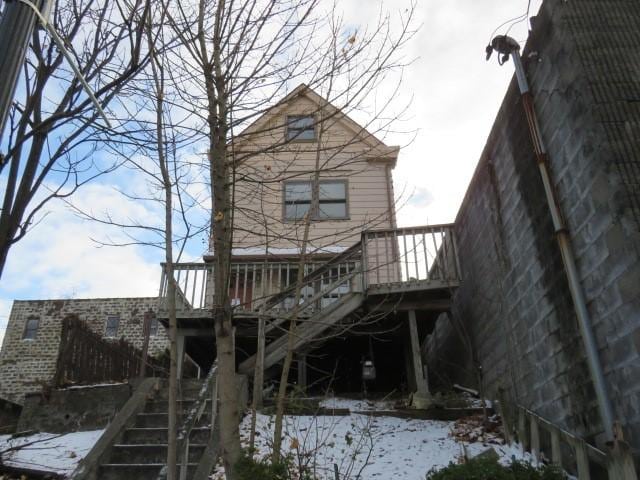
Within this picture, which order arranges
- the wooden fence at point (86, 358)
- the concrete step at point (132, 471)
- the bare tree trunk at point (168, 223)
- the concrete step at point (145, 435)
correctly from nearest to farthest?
the bare tree trunk at point (168, 223)
the concrete step at point (132, 471)
the concrete step at point (145, 435)
the wooden fence at point (86, 358)

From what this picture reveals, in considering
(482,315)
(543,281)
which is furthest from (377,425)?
(543,281)

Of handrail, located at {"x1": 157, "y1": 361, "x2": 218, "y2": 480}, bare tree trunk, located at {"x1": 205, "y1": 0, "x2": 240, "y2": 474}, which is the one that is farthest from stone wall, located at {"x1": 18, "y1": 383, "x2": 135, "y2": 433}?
bare tree trunk, located at {"x1": 205, "y1": 0, "x2": 240, "y2": 474}

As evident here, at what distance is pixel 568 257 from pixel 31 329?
21.0 metres

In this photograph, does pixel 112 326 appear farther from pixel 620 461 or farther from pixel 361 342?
pixel 620 461

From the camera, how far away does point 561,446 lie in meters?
4.86

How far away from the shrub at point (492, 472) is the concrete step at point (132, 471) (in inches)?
102

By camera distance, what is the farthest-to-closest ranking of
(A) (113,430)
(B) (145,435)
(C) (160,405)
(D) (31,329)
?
(D) (31,329), (C) (160,405), (B) (145,435), (A) (113,430)

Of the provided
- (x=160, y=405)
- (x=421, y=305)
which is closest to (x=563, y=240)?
(x=421, y=305)

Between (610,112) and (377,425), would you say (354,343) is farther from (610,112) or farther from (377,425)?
(610,112)

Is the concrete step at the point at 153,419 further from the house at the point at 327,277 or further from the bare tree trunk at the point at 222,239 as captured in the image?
the bare tree trunk at the point at 222,239

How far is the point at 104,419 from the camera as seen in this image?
7.36 meters

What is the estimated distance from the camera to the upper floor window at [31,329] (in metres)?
20.5

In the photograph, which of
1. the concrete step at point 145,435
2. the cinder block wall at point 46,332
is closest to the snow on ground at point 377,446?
the concrete step at point 145,435

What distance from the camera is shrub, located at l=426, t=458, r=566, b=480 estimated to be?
4.02m
